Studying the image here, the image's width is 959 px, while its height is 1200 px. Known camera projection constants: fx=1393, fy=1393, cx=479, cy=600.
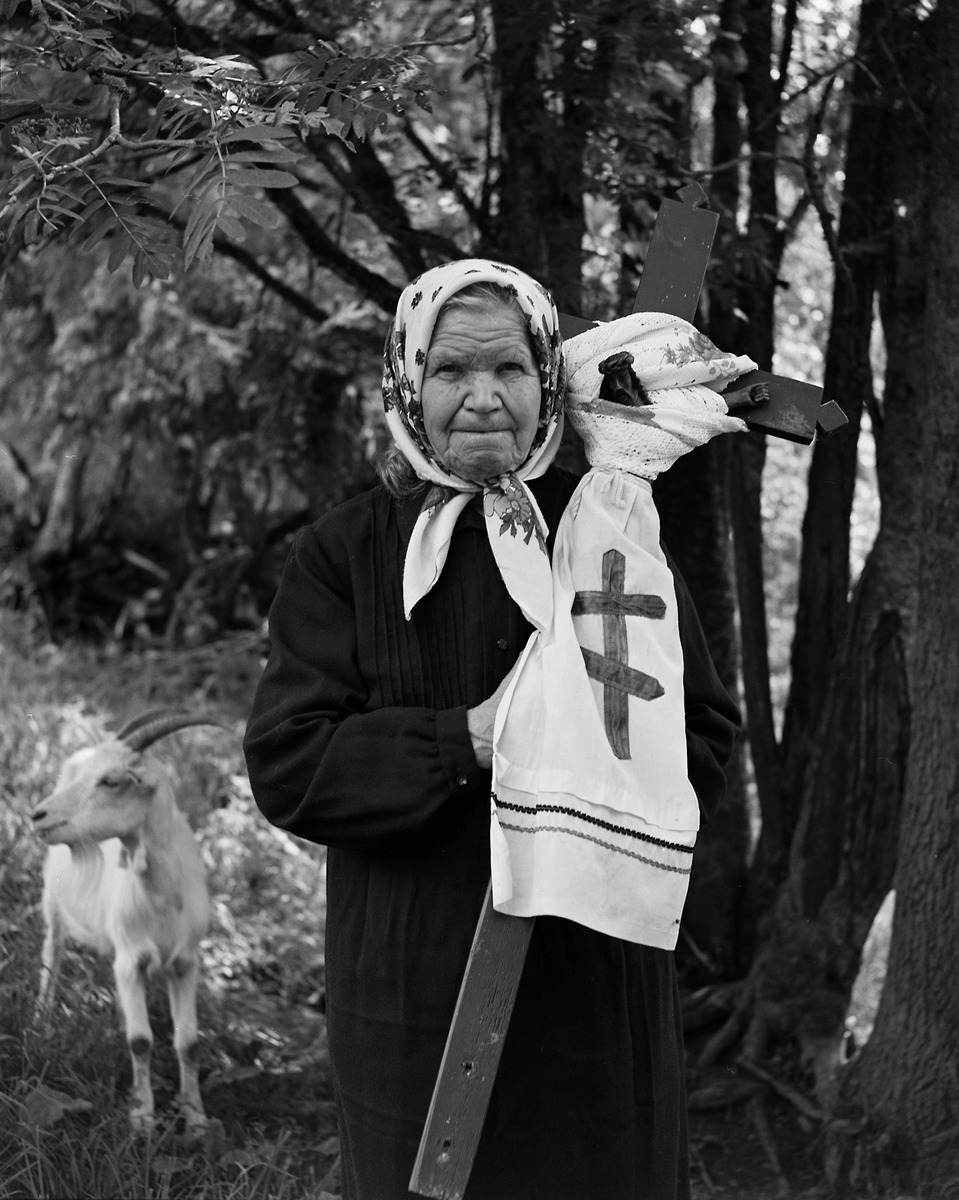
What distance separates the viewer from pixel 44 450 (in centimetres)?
957

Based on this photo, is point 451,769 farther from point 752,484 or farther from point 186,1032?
point 752,484

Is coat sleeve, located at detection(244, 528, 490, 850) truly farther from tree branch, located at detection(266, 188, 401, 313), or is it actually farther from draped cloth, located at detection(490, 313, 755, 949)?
tree branch, located at detection(266, 188, 401, 313)

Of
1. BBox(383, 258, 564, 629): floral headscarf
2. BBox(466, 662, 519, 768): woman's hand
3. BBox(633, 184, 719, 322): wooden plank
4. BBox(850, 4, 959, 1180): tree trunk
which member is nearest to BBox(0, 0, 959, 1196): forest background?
BBox(850, 4, 959, 1180): tree trunk

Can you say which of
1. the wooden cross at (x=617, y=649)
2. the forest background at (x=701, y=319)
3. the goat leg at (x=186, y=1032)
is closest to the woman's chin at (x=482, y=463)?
the wooden cross at (x=617, y=649)

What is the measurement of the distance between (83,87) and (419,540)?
174 cm

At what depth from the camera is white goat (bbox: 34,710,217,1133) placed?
4.00 m

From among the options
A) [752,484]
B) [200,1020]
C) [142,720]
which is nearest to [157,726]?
[142,720]

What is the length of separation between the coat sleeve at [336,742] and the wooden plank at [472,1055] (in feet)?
0.64

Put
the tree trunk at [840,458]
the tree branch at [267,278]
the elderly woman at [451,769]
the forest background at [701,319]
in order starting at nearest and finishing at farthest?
the elderly woman at [451,769] → the forest background at [701,319] → the tree trunk at [840,458] → the tree branch at [267,278]

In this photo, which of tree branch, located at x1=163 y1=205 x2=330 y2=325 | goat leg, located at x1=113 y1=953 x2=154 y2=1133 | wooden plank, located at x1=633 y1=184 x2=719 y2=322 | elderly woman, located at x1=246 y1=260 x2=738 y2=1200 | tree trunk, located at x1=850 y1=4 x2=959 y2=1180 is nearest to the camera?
elderly woman, located at x1=246 y1=260 x2=738 y2=1200

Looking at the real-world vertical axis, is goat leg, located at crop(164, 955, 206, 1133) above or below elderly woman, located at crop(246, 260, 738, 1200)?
below

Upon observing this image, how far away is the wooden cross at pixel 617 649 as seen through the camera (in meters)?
2.16

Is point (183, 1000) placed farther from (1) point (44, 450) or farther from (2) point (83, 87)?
(1) point (44, 450)

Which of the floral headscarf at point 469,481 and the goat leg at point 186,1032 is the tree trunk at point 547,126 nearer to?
the floral headscarf at point 469,481
